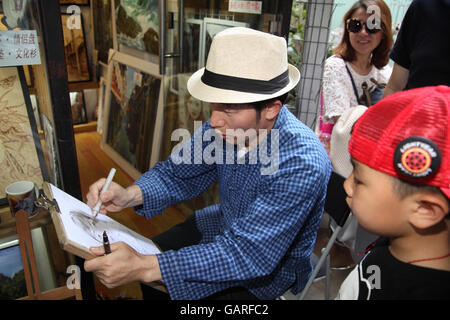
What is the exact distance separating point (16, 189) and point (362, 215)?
1.16 meters

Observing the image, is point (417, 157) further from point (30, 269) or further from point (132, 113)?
point (132, 113)

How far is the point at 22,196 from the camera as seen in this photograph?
116cm

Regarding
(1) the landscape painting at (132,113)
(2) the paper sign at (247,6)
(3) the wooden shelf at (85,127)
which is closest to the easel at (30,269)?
(2) the paper sign at (247,6)

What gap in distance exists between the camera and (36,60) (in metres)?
1.05

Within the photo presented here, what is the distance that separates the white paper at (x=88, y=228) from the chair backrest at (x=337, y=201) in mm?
759

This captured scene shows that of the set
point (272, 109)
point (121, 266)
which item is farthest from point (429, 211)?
point (121, 266)

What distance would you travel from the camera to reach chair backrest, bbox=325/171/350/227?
134cm

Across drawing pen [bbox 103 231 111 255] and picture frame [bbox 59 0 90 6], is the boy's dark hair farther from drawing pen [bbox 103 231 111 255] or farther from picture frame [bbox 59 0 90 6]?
picture frame [bbox 59 0 90 6]

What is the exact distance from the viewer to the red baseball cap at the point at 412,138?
0.53 metres

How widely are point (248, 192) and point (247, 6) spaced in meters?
1.29

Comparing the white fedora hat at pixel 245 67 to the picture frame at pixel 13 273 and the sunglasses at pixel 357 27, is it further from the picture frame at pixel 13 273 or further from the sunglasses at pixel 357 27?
the sunglasses at pixel 357 27

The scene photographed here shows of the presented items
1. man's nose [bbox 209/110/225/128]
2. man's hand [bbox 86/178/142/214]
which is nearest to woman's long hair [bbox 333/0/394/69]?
man's nose [bbox 209/110/225/128]

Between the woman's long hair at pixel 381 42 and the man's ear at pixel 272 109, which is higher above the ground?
the woman's long hair at pixel 381 42
